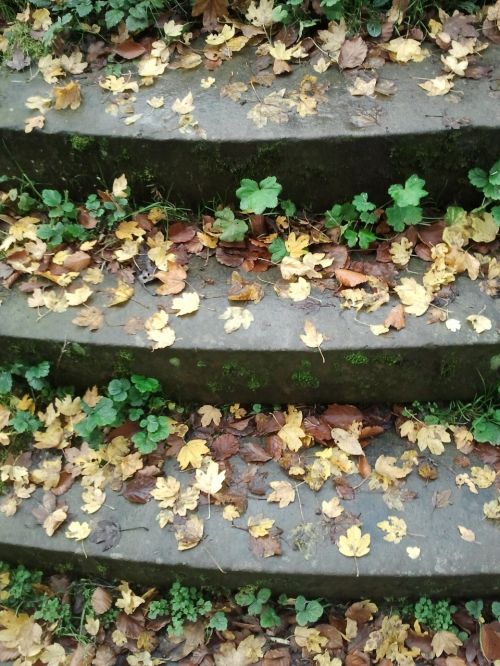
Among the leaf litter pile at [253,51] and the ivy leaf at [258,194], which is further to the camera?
the leaf litter pile at [253,51]

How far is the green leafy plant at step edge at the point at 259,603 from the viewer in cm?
260

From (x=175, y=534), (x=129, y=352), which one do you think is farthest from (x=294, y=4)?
(x=175, y=534)

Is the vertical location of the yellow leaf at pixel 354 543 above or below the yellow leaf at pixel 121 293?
below

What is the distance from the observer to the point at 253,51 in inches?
121

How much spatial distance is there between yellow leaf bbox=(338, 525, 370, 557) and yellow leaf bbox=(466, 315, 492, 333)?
44.7 inches

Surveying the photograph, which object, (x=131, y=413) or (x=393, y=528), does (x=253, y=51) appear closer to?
(x=131, y=413)

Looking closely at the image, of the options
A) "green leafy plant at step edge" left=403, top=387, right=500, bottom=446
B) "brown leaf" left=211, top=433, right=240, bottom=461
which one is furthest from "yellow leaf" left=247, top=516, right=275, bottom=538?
"green leafy plant at step edge" left=403, top=387, right=500, bottom=446

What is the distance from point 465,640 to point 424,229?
207cm

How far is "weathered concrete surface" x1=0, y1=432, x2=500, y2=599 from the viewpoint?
2.47m

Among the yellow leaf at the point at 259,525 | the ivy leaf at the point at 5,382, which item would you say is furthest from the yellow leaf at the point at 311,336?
the ivy leaf at the point at 5,382

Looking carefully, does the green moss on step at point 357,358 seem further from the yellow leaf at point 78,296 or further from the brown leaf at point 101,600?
the brown leaf at point 101,600

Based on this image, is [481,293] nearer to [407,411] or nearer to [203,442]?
[407,411]

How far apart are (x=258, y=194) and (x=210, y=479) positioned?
4.95ft

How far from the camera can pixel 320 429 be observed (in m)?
2.78
